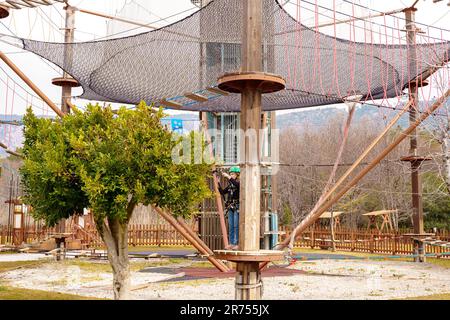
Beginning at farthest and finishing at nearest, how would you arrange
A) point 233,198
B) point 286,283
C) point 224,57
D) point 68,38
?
point 68,38, point 224,57, point 233,198, point 286,283

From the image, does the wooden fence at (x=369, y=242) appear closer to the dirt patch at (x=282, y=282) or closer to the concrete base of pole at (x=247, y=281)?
the dirt patch at (x=282, y=282)

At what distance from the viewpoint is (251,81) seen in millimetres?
6301

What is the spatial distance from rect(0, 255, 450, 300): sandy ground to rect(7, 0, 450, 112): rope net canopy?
4.04 meters

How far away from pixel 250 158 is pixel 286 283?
17.0 ft

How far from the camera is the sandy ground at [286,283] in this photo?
9133mm

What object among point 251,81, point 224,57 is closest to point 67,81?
point 224,57

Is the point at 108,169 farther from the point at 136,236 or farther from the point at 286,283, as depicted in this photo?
the point at 136,236

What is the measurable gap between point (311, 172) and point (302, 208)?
275 cm

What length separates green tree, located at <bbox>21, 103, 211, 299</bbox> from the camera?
674 cm

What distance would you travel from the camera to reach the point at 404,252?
19172mm

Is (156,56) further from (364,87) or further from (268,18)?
(364,87)

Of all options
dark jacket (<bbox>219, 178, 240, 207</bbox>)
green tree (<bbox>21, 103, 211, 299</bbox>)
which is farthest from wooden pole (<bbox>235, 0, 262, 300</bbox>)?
dark jacket (<bbox>219, 178, 240, 207</bbox>)

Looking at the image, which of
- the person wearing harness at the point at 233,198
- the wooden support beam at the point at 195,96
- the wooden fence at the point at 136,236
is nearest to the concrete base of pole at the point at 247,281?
the wooden support beam at the point at 195,96

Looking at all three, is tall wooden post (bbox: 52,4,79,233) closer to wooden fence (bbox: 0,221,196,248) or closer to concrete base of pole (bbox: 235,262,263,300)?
wooden fence (bbox: 0,221,196,248)
